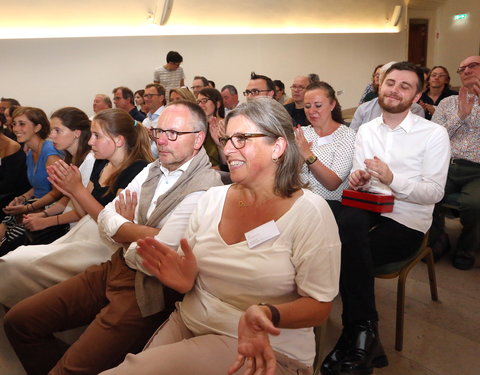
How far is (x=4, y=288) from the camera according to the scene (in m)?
2.03

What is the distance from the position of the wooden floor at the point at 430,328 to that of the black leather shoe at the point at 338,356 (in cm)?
23

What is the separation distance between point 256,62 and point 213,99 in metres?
5.66

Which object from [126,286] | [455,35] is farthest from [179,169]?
[455,35]

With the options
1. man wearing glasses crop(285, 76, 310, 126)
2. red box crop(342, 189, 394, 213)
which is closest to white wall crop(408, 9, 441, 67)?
man wearing glasses crop(285, 76, 310, 126)

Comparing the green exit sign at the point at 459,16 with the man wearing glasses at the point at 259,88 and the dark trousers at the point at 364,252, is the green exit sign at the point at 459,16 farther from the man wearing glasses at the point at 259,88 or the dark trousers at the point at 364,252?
the dark trousers at the point at 364,252

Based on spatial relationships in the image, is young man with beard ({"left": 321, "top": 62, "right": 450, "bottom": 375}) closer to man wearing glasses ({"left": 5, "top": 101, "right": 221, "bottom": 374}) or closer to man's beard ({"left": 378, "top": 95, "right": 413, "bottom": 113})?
man's beard ({"left": 378, "top": 95, "right": 413, "bottom": 113})

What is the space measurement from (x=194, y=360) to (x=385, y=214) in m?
1.38

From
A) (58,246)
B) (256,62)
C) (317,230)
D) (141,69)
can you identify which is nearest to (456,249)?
(317,230)

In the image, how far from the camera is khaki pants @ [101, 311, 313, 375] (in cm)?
120

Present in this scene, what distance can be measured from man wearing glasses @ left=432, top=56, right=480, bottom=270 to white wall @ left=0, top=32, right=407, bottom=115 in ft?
18.3

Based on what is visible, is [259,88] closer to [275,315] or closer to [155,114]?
[155,114]

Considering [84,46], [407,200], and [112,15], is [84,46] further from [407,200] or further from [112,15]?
[407,200]

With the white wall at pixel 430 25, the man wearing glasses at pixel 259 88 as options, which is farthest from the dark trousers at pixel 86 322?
the white wall at pixel 430 25

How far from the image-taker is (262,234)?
50.9 inches
